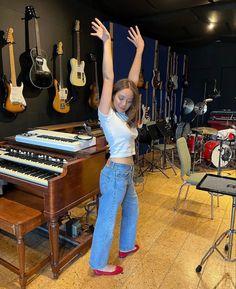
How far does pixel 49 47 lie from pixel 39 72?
519mm

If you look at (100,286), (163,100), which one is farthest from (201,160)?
(100,286)

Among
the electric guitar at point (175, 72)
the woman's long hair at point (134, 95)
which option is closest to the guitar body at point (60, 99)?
the woman's long hair at point (134, 95)

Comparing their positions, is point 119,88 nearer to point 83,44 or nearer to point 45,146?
point 45,146

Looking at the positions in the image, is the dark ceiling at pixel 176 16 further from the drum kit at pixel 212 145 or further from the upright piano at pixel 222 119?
the drum kit at pixel 212 145

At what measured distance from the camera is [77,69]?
359 centimetres

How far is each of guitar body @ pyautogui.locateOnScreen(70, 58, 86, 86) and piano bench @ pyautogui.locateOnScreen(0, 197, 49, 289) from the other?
82.0 inches

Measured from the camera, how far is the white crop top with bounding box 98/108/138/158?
1.68 meters

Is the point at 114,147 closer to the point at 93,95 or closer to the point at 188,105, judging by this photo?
the point at 93,95

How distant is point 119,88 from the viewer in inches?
67.0

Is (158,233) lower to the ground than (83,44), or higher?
lower

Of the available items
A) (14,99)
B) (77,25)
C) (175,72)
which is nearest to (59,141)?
(14,99)

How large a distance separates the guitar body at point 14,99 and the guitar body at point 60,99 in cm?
53

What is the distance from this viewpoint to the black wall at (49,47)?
2840mm

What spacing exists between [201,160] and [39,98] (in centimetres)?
337
